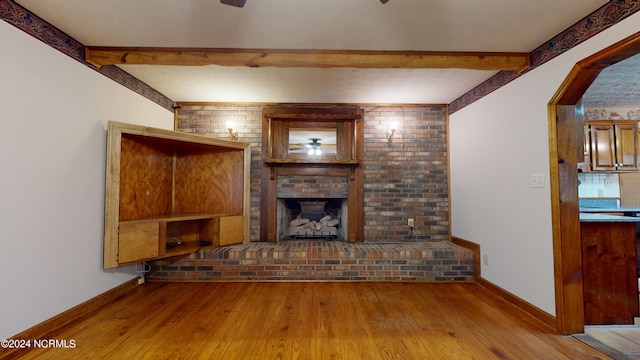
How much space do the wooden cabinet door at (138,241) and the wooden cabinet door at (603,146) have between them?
5.57 m

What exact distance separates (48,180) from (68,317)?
3.45 ft

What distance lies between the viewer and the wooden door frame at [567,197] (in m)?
1.83

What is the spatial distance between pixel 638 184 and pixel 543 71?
3463mm

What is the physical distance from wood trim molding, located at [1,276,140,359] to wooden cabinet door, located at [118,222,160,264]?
37 centimetres

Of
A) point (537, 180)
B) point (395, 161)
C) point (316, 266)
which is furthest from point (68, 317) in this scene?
point (537, 180)

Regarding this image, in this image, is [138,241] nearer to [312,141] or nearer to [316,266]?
[316,266]

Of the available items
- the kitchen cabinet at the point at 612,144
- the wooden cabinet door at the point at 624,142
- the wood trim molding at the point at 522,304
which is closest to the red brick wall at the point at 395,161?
the wood trim molding at the point at 522,304

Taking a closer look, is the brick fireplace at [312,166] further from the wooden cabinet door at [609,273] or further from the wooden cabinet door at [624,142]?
the wooden cabinet door at [624,142]

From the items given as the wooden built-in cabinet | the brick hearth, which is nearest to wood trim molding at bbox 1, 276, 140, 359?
the wooden built-in cabinet

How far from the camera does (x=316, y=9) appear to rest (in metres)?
1.61

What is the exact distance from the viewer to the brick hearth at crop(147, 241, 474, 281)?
2.84 metres

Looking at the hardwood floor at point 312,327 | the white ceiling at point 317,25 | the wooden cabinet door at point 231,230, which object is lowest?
the hardwood floor at point 312,327

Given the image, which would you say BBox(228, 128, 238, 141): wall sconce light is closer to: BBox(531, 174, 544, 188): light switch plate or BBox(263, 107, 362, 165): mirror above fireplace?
BBox(263, 107, 362, 165): mirror above fireplace

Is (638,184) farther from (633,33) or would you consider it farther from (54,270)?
(54,270)
